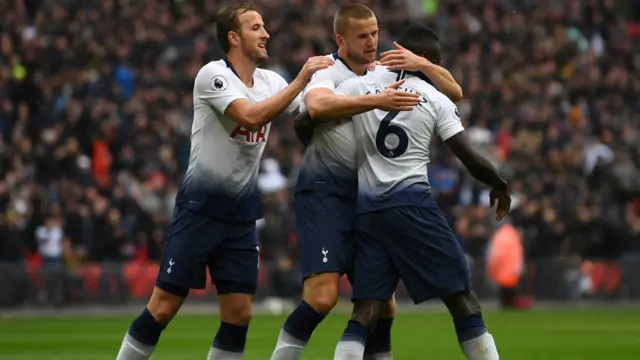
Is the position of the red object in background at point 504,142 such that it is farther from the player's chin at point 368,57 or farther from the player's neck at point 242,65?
the player's chin at point 368,57

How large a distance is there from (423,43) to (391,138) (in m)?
0.72

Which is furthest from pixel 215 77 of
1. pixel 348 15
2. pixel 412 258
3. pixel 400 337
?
pixel 400 337

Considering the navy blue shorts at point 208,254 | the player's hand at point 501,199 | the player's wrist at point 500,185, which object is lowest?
the navy blue shorts at point 208,254

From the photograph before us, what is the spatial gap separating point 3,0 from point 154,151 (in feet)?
17.3

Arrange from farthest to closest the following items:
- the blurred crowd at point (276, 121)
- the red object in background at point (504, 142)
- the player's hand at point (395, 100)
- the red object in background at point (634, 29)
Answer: the red object in background at point (634, 29) → the red object in background at point (504, 142) → the blurred crowd at point (276, 121) → the player's hand at point (395, 100)

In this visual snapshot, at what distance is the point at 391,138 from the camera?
9.30 m

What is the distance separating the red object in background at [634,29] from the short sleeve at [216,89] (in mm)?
25696

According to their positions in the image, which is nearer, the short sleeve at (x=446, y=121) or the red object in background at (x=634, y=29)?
the short sleeve at (x=446, y=121)

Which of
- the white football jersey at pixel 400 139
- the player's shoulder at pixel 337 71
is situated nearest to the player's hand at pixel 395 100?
the white football jersey at pixel 400 139

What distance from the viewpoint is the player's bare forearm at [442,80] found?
939cm

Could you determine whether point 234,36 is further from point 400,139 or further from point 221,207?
point 400,139

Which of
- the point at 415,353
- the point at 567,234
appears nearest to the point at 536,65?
the point at 567,234

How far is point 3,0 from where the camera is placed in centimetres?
2908

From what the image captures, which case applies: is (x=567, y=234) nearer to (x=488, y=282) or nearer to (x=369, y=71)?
(x=488, y=282)
